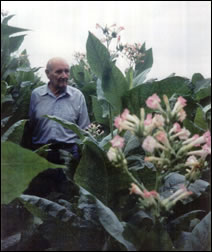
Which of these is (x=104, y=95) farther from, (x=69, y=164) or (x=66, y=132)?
(x=66, y=132)

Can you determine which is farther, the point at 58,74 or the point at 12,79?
the point at 58,74

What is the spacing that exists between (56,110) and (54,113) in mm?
36

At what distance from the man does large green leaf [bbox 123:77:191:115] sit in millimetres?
1169

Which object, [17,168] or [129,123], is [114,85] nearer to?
[129,123]

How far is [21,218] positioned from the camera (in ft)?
6.00

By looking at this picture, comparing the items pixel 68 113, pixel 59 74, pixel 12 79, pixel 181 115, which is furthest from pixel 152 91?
pixel 59 74

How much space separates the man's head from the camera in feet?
11.4

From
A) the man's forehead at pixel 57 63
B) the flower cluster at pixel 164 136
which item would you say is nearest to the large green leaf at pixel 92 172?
the flower cluster at pixel 164 136

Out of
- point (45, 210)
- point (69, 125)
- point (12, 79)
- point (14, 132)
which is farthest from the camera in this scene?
point (12, 79)

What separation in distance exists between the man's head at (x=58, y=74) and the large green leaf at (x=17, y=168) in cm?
216

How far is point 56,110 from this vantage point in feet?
11.1

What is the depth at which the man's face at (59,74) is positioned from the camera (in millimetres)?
3479

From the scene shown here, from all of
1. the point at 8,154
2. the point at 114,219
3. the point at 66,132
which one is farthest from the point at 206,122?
the point at 66,132

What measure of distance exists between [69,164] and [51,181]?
1.47ft
